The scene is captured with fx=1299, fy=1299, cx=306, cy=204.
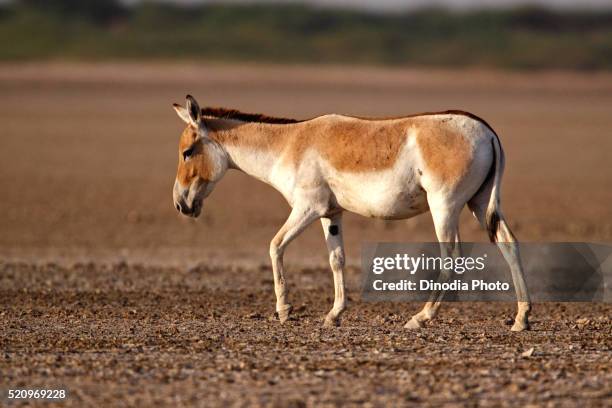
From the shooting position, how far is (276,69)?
103 metres

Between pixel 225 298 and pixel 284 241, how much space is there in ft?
8.79

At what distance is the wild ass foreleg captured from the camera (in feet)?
41.6

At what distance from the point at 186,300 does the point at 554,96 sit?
6144cm

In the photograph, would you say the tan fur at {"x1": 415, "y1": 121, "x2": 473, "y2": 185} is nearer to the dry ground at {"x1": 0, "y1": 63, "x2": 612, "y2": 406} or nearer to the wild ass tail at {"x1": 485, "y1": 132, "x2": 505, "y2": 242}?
the wild ass tail at {"x1": 485, "y1": 132, "x2": 505, "y2": 242}

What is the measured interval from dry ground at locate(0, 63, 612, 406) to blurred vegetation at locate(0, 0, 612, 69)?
235 ft

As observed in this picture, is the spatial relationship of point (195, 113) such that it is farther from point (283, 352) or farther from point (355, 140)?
point (283, 352)

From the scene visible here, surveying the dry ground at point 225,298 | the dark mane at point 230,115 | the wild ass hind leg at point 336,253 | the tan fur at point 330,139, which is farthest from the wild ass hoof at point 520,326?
the dark mane at point 230,115

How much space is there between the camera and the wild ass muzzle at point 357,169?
12.2 m

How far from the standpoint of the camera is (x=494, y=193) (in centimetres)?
1227

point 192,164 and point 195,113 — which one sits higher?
point 195,113

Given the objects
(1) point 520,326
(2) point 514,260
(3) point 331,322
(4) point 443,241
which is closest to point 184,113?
(3) point 331,322

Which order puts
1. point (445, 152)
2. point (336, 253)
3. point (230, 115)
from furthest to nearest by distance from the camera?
1. point (230, 115)
2. point (336, 253)
3. point (445, 152)

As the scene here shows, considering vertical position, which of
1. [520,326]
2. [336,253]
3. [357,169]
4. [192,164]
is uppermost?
[192,164]

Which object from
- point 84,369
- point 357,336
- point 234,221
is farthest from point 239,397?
point 234,221
